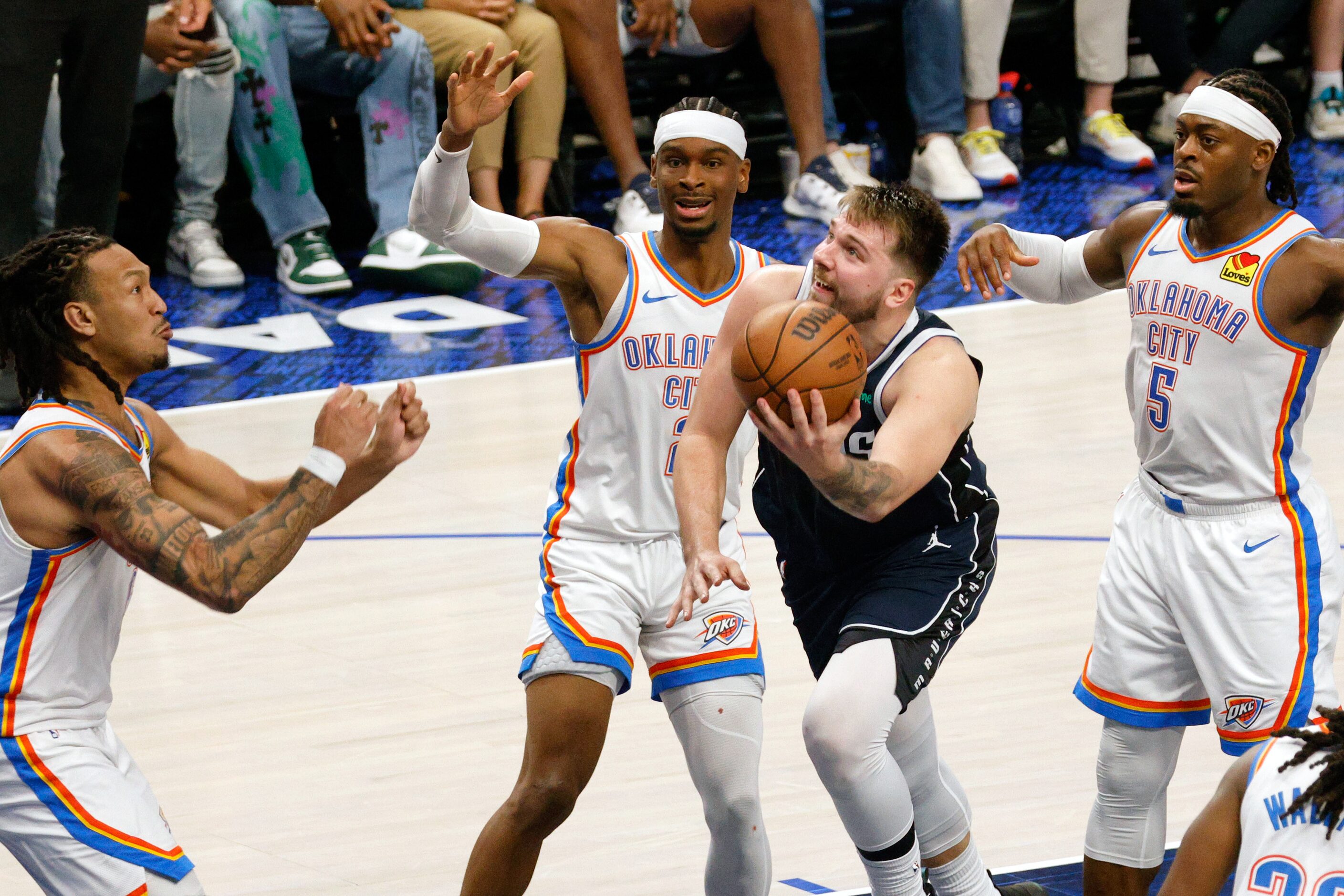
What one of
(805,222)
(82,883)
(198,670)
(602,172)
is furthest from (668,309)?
(602,172)

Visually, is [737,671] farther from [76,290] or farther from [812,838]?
[76,290]

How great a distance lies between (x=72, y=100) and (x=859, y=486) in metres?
5.38

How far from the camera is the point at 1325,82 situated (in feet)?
38.0

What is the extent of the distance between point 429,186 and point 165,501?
1253 millimetres

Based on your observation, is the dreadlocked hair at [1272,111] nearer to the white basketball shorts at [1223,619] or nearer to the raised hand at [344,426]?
the white basketball shorts at [1223,619]

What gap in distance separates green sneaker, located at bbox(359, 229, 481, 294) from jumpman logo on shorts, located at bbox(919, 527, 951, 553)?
5564mm

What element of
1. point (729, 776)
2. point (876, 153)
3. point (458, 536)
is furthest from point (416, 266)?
point (729, 776)

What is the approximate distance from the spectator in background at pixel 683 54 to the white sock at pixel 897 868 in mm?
5941

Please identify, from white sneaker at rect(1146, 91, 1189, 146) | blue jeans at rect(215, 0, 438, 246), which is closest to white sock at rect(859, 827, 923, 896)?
blue jeans at rect(215, 0, 438, 246)

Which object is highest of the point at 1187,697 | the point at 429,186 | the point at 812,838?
the point at 429,186

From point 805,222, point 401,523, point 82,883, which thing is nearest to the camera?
point 82,883

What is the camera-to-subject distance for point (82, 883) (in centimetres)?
338

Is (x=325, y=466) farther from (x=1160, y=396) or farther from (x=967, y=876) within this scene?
(x=1160, y=396)

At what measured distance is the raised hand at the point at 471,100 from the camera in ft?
14.2
